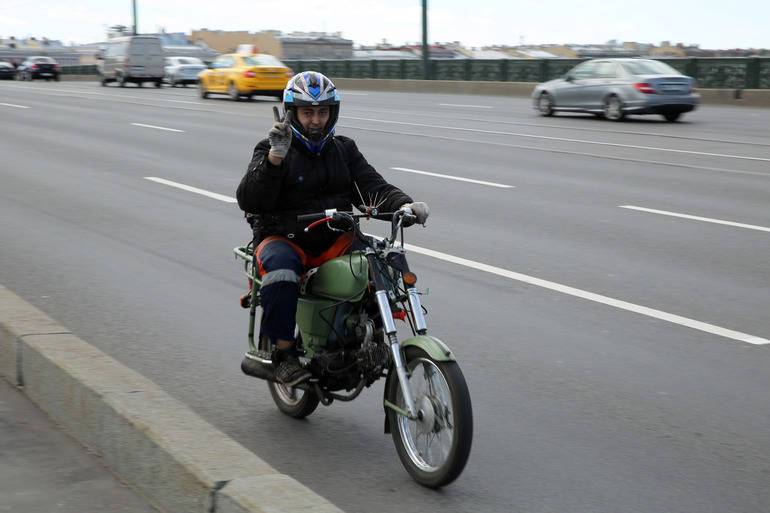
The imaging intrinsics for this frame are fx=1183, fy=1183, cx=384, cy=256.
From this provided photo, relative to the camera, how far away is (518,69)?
4009 cm

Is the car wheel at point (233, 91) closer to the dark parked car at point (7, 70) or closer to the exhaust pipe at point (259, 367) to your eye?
the exhaust pipe at point (259, 367)

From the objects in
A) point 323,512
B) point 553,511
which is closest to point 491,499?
point 553,511

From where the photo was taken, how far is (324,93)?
4.96 meters

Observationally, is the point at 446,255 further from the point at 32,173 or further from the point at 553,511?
the point at 32,173

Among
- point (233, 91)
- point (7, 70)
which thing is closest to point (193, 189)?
point (233, 91)

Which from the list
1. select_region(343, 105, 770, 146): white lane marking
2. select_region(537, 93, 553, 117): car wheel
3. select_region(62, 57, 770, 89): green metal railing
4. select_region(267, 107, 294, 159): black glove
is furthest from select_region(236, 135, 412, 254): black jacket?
select_region(62, 57, 770, 89): green metal railing

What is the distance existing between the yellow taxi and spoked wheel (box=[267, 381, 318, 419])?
94.4 feet

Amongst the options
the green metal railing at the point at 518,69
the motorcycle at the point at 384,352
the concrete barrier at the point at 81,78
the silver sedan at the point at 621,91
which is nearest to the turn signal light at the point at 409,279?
the motorcycle at the point at 384,352

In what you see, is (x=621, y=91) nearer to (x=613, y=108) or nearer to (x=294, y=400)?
(x=613, y=108)

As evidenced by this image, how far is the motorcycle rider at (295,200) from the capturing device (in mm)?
4930

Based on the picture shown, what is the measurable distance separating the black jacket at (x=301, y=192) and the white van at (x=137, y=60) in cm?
4587

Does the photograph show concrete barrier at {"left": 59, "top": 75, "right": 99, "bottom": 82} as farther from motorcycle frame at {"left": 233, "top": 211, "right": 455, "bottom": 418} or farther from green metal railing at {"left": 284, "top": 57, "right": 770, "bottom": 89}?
motorcycle frame at {"left": 233, "top": 211, "right": 455, "bottom": 418}

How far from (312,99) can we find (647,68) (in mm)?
21301

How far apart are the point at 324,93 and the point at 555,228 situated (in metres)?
6.25
